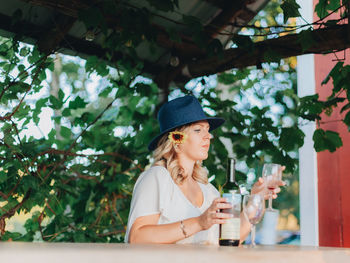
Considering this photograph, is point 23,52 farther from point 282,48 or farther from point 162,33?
point 282,48

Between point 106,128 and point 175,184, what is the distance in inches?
52.1

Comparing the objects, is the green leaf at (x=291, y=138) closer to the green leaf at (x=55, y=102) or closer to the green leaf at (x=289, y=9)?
the green leaf at (x=289, y=9)

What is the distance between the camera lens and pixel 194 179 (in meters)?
2.45

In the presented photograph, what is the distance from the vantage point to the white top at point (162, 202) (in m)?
2.00

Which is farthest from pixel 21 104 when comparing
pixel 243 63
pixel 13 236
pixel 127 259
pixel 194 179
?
pixel 127 259

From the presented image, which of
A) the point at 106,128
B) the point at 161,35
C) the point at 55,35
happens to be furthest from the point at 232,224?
the point at 161,35

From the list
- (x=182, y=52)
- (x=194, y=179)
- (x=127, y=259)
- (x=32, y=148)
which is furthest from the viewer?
(x=182, y=52)

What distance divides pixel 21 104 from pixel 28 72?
0.19m

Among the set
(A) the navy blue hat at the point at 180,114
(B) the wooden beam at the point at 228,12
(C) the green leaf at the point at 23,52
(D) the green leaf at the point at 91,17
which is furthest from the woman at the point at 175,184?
(B) the wooden beam at the point at 228,12

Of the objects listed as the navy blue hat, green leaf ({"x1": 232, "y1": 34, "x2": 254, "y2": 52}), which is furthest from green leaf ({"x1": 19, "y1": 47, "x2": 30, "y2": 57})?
green leaf ({"x1": 232, "y1": 34, "x2": 254, "y2": 52})

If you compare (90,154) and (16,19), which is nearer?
(16,19)

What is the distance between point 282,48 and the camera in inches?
106

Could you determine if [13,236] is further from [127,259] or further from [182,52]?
[127,259]

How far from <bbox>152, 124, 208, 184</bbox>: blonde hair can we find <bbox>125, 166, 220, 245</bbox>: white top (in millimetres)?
69
